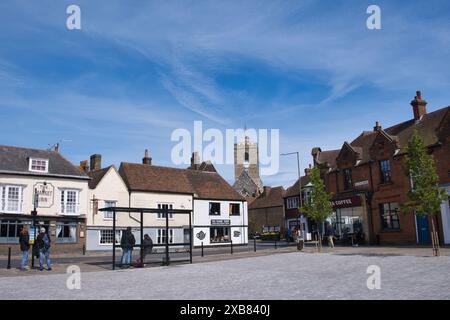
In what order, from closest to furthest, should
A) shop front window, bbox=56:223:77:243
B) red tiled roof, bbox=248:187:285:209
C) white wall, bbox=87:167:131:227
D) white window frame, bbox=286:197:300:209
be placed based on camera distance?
shop front window, bbox=56:223:77:243 < white wall, bbox=87:167:131:227 < white window frame, bbox=286:197:300:209 < red tiled roof, bbox=248:187:285:209

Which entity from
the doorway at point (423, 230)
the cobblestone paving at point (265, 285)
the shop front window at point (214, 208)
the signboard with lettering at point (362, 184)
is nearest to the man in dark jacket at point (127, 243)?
the cobblestone paving at point (265, 285)

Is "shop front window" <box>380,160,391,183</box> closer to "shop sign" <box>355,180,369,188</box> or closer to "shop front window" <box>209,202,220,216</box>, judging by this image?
"shop sign" <box>355,180,369,188</box>

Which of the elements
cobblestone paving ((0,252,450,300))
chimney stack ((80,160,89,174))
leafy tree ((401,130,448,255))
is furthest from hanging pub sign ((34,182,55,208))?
leafy tree ((401,130,448,255))

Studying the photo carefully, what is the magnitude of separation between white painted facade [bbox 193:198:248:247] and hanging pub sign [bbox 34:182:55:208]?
48.9ft

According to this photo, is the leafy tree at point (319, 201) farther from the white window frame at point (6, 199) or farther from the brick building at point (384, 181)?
the white window frame at point (6, 199)

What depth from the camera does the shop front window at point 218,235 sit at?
4513 cm

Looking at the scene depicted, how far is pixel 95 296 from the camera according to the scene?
10484 mm

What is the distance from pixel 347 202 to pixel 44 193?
26183mm

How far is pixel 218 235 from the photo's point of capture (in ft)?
150

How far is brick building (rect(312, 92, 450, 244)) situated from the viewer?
2825 cm

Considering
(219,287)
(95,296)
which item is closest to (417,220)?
(219,287)

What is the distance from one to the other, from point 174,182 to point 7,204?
17.2 metres

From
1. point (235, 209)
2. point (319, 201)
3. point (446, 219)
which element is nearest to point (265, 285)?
point (319, 201)

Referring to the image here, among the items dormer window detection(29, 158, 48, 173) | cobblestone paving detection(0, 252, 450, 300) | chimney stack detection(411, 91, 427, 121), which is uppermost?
chimney stack detection(411, 91, 427, 121)
